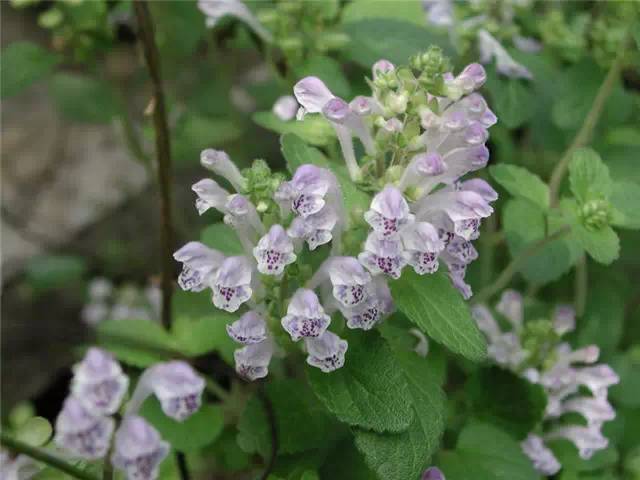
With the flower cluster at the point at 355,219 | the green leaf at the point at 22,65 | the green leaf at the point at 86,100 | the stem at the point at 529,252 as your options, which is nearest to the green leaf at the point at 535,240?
the stem at the point at 529,252

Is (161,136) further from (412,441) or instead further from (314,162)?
(412,441)

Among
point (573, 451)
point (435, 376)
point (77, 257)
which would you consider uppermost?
point (435, 376)

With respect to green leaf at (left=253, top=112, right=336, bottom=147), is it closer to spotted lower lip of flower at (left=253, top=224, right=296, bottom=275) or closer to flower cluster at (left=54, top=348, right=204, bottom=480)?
spotted lower lip of flower at (left=253, top=224, right=296, bottom=275)

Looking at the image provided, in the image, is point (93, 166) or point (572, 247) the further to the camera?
point (93, 166)

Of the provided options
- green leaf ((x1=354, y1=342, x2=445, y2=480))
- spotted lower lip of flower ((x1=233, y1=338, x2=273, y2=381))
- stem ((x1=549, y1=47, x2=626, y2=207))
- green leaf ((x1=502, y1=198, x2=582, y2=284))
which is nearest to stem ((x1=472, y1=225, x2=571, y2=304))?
green leaf ((x1=502, y1=198, x2=582, y2=284))

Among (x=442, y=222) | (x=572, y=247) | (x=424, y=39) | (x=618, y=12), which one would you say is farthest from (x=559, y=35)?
(x=442, y=222)

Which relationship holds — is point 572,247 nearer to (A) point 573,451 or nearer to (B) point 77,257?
(A) point 573,451

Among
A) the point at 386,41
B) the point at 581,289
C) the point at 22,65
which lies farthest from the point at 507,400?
the point at 22,65

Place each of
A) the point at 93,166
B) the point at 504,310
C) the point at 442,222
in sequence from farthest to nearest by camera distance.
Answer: the point at 93,166 → the point at 504,310 → the point at 442,222
